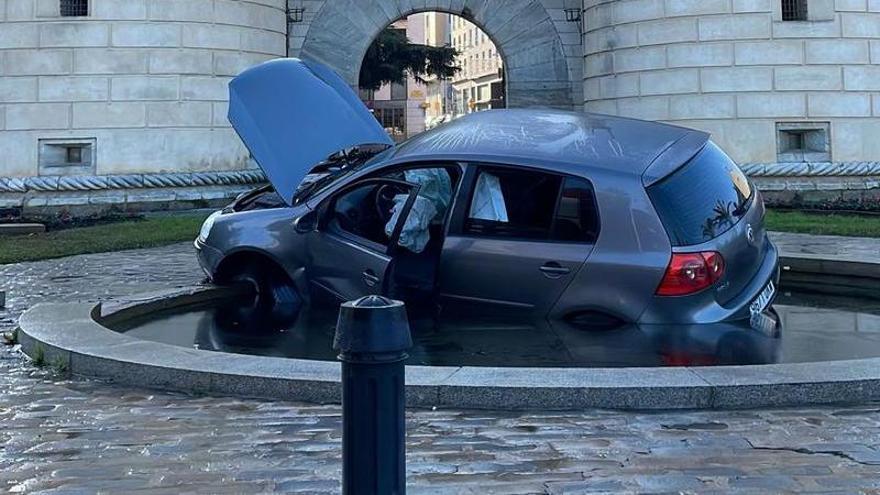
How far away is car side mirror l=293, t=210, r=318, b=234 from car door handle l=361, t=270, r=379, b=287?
2.04 ft

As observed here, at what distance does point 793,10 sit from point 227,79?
10.9 metres

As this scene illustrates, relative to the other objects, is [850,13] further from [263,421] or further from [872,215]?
[263,421]

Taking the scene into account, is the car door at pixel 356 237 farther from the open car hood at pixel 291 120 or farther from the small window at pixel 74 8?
the small window at pixel 74 8

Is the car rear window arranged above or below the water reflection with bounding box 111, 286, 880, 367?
above

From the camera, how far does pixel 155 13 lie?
1596cm

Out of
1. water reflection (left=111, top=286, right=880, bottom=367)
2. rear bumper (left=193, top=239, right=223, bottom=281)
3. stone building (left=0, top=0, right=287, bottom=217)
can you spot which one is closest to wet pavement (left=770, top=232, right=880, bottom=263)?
water reflection (left=111, top=286, right=880, bottom=367)

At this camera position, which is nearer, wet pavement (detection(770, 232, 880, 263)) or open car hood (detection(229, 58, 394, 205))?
open car hood (detection(229, 58, 394, 205))

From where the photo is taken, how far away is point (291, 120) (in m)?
7.29

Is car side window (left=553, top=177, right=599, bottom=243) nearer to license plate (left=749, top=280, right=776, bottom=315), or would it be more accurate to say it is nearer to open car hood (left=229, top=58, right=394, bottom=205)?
license plate (left=749, top=280, right=776, bottom=315)

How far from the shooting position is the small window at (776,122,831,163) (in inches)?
649

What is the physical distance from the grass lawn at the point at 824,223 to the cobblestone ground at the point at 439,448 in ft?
28.3

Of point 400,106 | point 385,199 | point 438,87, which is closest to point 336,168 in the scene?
point 385,199

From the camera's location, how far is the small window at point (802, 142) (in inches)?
649

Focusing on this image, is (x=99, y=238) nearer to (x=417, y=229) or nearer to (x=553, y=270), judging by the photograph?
(x=417, y=229)
